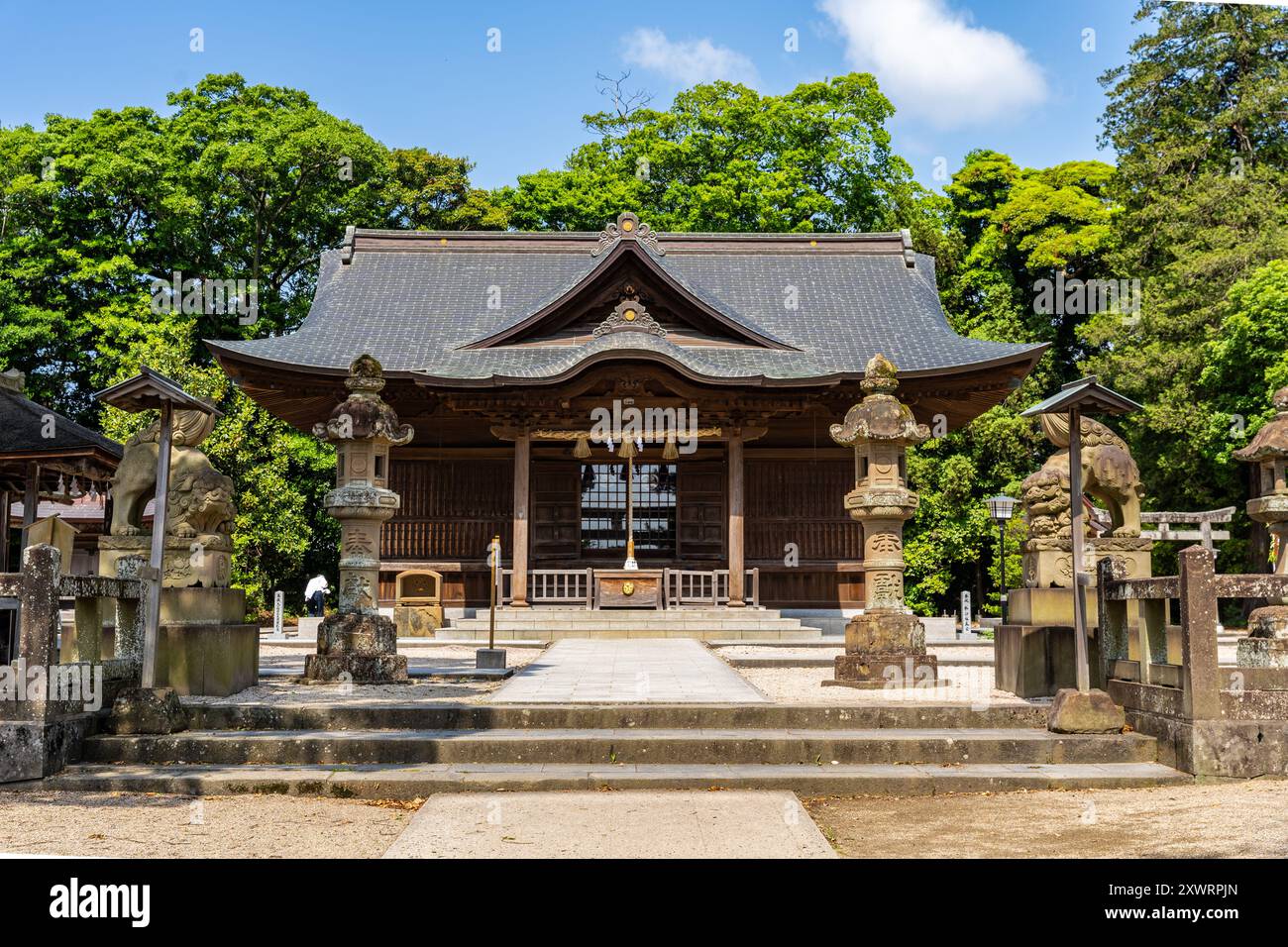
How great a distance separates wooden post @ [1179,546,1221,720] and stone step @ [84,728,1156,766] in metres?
0.56

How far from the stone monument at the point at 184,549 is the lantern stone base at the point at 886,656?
594cm

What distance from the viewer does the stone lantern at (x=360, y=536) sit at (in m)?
11.0

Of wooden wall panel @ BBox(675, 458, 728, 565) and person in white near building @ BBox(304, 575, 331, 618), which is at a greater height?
wooden wall panel @ BBox(675, 458, 728, 565)

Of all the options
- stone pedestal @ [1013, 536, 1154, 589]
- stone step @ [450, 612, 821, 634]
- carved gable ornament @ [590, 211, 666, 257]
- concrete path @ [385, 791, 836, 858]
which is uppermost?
carved gable ornament @ [590, 211, 666, 257]

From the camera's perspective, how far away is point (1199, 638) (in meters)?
8.00

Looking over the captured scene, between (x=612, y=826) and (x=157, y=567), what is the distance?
4820 mm

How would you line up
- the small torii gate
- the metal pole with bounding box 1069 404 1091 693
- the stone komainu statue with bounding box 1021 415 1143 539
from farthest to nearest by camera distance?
the small torii gate
the stone komainu statue with bounding box 1021 415 1143 539
the metal pole with bounding box 1069 404 1091 693

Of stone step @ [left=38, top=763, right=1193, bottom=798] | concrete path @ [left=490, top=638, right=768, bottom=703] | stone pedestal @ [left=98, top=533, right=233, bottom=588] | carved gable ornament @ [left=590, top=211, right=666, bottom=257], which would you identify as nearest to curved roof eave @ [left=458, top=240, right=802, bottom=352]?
carved gable ornament @ [left=590, top=211, right=666, bottom=257]

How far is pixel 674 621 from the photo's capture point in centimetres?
1950

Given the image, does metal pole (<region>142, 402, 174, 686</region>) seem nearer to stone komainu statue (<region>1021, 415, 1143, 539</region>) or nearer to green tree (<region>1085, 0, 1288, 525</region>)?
stone komainu statue (<region>1021, 415, 1143, 539</region>)

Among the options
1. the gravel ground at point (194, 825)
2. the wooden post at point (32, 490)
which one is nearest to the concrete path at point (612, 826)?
the gravel ground at point (194, 825)

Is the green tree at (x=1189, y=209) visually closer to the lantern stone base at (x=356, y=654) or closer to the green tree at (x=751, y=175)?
the green tree at (x=751, y=175)

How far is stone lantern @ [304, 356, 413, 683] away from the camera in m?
11.0

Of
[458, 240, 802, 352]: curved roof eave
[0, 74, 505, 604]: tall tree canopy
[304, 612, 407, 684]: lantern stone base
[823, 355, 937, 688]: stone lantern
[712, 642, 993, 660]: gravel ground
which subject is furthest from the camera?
[0, 74, 505, 604]: tall tree canopy
